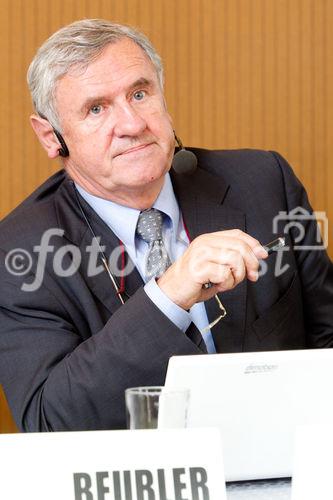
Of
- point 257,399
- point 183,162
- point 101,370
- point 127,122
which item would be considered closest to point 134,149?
point 127,122

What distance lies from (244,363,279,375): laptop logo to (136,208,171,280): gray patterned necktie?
72cm

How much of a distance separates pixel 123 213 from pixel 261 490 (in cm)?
82

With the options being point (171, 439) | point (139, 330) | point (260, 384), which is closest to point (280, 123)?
point (139, 330)

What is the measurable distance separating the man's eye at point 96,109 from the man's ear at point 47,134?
0.14 m

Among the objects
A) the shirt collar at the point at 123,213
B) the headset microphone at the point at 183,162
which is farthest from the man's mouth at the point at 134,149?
the headset microphone at the point at 183,162

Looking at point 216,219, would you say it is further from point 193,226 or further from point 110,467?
point 110,467

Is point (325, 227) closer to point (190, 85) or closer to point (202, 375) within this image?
point (190, 85)

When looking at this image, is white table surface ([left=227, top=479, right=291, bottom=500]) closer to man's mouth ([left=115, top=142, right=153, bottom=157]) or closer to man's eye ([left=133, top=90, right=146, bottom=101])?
man's mouth ([left=115, top=142, right=153, bottom=157])

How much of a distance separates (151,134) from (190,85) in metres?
1.53

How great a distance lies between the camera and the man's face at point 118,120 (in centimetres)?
184

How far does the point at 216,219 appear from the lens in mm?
2021

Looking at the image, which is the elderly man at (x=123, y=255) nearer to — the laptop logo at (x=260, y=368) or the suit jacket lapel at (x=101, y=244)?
the suit jacket lapel at (x=101, y=244)

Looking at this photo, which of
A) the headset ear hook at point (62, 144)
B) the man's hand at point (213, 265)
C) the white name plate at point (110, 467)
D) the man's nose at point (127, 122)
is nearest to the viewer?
the white name plate at point (110, 467)

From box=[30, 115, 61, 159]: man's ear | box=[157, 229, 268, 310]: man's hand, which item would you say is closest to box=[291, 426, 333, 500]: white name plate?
box=[157, 229, 268, 310]: man's hand
